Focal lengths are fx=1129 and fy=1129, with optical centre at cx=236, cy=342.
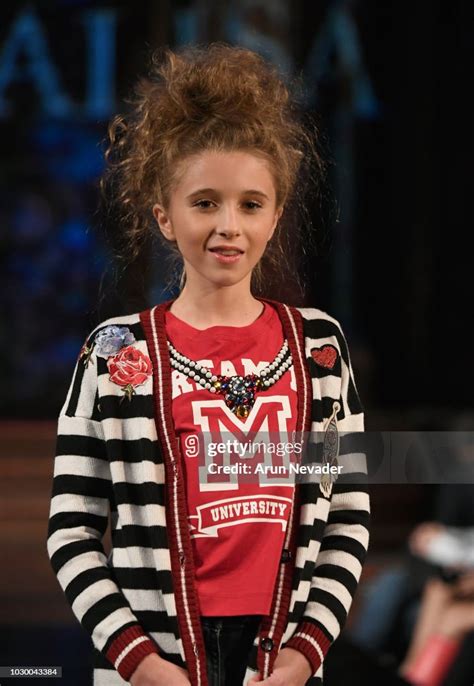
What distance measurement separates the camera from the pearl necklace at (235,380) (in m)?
1.09

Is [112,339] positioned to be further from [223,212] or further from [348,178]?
[348,178]

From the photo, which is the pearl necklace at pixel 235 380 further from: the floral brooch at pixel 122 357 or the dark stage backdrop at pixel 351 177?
the dark stage backdrop at pixel 351 177

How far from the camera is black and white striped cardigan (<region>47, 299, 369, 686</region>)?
1.05 m

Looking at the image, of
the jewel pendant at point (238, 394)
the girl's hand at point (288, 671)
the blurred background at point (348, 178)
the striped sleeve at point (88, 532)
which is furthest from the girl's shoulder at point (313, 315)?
the blurred background at point (348, 178)

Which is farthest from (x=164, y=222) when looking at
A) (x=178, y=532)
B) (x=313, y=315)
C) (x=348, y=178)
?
(x=348, y=178)

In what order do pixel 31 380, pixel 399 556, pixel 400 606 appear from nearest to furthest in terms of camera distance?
pixel 400 606
pixel 399 556
pixel 31 380

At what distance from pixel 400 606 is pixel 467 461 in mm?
389

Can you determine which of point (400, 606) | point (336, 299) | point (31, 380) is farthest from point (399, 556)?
point (31, 380)

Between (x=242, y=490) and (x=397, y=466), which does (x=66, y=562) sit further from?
(x=397, y=466)

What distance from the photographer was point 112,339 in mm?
1127

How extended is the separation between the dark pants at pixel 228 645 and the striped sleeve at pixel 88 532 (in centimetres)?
5

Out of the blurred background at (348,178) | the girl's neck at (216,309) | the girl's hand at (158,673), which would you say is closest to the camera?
the girl's hand at (158,673)

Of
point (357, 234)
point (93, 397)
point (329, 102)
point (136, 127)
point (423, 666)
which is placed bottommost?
point (423, 666)

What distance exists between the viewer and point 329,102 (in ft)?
12.8
